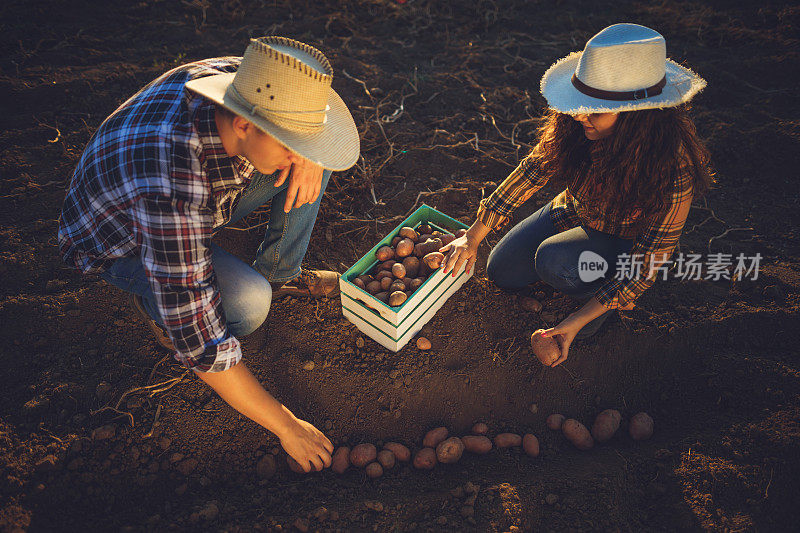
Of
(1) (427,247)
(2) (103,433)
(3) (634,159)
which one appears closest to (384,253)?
(1) (427,247)

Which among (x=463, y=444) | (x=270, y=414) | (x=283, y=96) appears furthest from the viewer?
(x=463, y=444)

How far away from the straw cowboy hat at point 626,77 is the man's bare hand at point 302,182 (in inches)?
33.7

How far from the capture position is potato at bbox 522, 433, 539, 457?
1924 millimetres

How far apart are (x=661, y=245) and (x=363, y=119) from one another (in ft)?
7.42

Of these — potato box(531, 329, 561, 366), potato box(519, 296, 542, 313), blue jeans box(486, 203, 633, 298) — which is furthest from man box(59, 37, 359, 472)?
potato box(519, 296, 542, 313)

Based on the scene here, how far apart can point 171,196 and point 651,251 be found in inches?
64.8

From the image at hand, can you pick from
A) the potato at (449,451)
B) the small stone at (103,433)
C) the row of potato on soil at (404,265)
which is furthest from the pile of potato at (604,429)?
the small stone at (103,433)

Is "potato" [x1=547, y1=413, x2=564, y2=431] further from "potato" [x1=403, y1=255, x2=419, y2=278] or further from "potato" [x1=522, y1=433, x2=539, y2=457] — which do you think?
"potato" [x1=403, y1=255, x2=419, y2=278]

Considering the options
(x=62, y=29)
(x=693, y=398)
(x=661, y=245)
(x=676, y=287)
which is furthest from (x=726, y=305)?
(x=62, y=29)

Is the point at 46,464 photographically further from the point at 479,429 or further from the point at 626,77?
the point at 626,77

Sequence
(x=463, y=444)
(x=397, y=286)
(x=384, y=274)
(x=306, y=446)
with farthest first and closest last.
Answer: (x=384, y=274)
(x=397, y=286)
(x=463, y=444)
(x=306, y=446)

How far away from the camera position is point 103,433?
187cm

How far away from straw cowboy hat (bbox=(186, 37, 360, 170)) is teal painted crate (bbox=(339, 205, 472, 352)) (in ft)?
2.38

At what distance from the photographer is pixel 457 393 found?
2.12 meters
